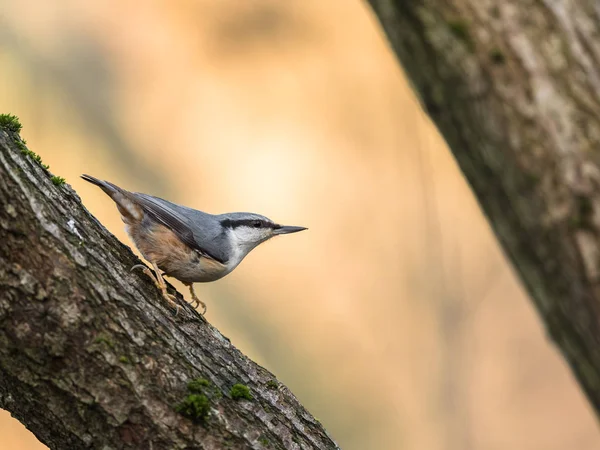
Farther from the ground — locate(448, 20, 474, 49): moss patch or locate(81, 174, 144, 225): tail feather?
locate(448, 20, 474, 49): moss patch

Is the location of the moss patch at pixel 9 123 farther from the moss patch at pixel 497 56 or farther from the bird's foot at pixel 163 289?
the moss patch at pixel 497 56

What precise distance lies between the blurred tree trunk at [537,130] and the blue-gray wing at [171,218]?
1651 mm

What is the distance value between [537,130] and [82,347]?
1407mm

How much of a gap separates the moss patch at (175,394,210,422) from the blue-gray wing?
4.25 feet

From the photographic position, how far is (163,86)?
8.46 m

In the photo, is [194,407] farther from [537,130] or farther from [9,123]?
[537,130]

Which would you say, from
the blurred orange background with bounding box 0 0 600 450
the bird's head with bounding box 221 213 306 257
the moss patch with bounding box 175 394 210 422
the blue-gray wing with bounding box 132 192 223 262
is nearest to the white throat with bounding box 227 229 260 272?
the bird's head with bounding box 221 213 306 257

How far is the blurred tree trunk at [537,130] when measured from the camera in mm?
1972

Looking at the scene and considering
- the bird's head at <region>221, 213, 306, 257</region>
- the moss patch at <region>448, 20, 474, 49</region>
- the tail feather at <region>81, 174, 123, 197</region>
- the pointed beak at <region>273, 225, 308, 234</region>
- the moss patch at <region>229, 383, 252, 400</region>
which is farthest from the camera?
the pointed beak at <region>273, 225, 308, 234</region>

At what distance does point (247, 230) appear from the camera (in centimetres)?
406

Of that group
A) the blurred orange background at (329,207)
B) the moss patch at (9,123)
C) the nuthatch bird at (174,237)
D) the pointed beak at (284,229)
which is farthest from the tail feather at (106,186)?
the blurred orange background at (329,207)

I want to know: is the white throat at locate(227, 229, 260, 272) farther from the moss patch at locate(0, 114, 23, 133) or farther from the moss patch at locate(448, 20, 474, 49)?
the moss patch at locate(448, 20, 474, 49)

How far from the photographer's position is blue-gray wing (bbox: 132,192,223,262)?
3.43 metres

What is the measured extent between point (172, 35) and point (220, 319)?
3.35m
